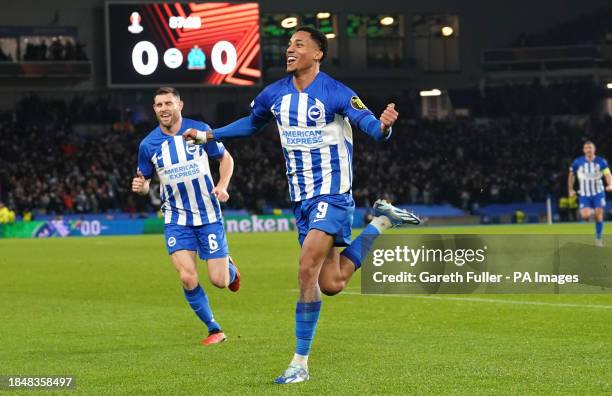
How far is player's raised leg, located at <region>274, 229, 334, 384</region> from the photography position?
27.9 ft

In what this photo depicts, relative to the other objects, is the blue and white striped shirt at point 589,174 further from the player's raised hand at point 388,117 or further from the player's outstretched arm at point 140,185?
the player's raised hand at point 388,117

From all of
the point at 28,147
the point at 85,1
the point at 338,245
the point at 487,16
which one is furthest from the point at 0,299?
the point at 487,16

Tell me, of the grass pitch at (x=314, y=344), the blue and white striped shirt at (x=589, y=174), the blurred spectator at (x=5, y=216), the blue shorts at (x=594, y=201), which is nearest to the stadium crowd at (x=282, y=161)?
the blurred spectator at (x=5, y=216)

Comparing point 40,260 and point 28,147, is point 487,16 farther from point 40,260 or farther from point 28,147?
point 40,260

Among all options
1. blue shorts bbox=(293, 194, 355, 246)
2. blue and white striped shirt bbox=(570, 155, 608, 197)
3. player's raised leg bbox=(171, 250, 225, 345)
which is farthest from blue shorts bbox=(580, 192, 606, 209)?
blue shorts bbox=(293, 194, 355, 246)

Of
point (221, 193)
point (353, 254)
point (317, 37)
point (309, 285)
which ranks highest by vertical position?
point (317, 37)

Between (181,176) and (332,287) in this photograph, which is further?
(181,176)

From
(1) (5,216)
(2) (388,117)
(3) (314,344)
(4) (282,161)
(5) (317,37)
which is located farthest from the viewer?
(4) (282,161)

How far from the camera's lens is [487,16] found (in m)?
64.9

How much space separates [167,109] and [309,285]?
370 centimetres

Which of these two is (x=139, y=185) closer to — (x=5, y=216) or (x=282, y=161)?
(x=5, y=216)

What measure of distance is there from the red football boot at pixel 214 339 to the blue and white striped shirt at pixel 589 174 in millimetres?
17133

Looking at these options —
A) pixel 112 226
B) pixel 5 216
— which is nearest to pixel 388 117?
pixel 5 216

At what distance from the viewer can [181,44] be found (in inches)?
1839
